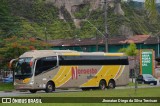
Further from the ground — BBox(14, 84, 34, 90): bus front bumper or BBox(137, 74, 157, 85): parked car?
BBox(14, 84, 34, 90): bus front bumper

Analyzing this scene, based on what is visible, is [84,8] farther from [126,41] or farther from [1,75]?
[1,75]

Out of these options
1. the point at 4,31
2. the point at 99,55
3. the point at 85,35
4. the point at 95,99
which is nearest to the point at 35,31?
the point at 4,31

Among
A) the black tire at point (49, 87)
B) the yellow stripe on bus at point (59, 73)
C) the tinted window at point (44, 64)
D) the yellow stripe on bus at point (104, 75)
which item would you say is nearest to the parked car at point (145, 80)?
the yellow stripe on bus at point (104, 75)

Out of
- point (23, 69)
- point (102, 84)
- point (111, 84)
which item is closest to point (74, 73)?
point (102, 84)

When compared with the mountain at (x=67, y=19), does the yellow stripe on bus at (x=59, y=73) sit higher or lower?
lower

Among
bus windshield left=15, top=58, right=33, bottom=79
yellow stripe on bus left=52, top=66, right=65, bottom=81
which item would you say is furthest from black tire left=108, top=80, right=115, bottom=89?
bus windshield left=15, top=58, right=33, bottom=79

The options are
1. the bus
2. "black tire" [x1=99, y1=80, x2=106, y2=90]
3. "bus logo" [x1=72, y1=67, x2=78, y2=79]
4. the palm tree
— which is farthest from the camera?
"black tire" [x1=99, y1=80, x2=106, y2=90]

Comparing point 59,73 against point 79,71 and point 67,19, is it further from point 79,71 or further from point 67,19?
point 67,19

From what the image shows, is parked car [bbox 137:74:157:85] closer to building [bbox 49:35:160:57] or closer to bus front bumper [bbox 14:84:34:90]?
bus front bumper [bbox 14:84:34:90]

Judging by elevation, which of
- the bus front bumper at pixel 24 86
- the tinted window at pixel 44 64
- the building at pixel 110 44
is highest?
the building at pixel 110 44

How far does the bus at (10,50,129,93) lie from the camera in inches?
1594

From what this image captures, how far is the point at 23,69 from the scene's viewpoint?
41.1m

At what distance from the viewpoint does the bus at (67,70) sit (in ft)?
133

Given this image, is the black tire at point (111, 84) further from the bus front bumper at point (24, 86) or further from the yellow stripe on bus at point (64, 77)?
the bus front bumper at point (24, 86)
